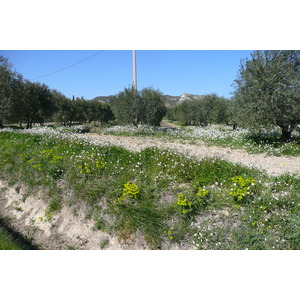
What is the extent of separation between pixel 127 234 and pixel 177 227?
107cm

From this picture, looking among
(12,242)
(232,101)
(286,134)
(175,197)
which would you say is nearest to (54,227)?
(12,242)

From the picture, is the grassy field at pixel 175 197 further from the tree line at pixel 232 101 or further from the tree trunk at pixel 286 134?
Result: the tree trunk at pixel 286 134

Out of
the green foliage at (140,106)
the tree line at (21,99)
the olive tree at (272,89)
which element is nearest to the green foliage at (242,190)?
the olive tree at (272,89)

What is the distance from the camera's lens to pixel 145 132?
59.3ft

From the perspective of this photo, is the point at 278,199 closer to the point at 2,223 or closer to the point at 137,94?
the point at 2,223

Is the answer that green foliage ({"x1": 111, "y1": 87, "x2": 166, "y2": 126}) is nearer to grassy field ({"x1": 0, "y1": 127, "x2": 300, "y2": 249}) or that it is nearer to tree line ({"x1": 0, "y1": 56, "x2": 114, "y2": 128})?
tree line ({"x1": 0, "y1": 56, "x2": 114, "y2": 128})

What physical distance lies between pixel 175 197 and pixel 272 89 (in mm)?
9265

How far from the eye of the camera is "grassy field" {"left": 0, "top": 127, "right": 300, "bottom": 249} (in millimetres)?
3727

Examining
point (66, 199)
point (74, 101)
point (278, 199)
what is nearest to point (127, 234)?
point (66, 199)

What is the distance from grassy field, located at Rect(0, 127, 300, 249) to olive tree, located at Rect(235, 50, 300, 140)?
6.20 metres

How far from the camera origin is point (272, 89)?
1020 centimetres

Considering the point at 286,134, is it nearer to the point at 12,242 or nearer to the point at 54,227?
the point at 54,227

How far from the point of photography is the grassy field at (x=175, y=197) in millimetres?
3727

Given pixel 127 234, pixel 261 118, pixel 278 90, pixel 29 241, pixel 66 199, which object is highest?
pixel 278 90
